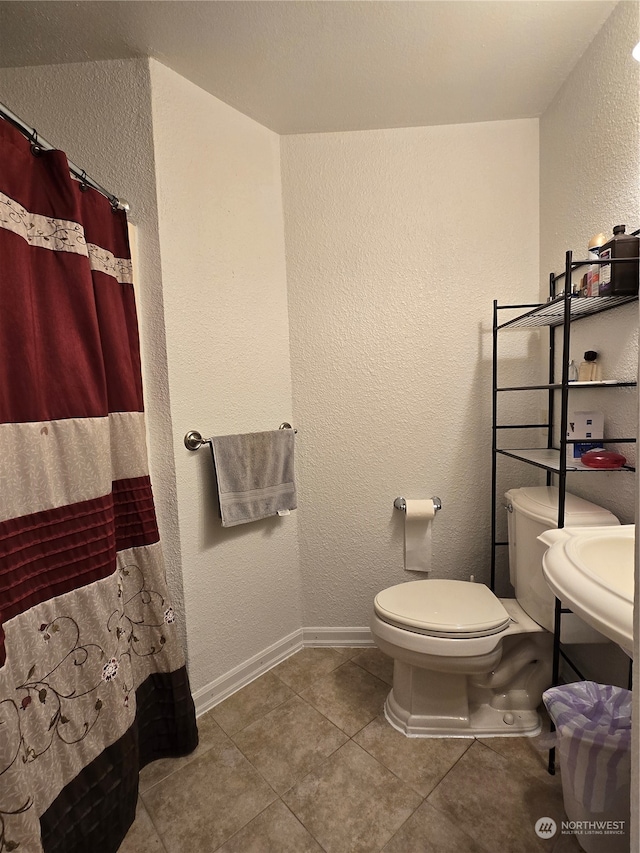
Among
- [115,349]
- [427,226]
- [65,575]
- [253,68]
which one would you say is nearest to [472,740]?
[65,575]

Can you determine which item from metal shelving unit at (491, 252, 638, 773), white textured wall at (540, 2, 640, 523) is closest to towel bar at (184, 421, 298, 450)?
metal shelving unit at (491, 252, 638, 773)

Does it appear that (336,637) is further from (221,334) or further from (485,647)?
(221,334)

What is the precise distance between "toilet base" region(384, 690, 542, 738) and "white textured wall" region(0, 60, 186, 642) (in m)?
1.24

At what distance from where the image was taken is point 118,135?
1168 millimetres

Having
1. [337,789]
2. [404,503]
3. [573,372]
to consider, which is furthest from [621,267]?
[337,789]

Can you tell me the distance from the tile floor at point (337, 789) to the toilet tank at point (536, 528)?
17.4 inches

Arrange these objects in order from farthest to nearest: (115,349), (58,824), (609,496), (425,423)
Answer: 1. (425,423)
2. (609,496)
3. (115,349)
4. (58,824)

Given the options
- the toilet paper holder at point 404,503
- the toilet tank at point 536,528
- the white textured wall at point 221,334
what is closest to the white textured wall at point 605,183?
the toilet tank at point 536,528

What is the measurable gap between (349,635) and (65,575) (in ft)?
4.02

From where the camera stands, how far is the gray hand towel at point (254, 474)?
4.31ft

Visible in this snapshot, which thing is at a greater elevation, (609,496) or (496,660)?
(609,496)

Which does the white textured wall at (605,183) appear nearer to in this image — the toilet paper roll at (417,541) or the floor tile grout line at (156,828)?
the toilet paper roll at (417,541)

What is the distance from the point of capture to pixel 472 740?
1.18 meters

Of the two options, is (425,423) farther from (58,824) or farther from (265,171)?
(58,824)
